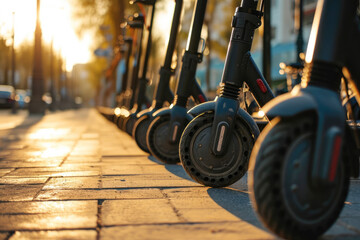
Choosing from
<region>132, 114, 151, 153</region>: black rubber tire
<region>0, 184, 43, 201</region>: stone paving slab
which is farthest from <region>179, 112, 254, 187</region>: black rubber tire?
<region>132, 114, 151, 153</region>: black rubber tire

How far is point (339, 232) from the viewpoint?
2.84 metres

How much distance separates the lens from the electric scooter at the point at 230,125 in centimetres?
408

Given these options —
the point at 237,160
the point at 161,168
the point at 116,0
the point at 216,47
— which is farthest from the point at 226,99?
the point at 216,47

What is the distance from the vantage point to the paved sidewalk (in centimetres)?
285

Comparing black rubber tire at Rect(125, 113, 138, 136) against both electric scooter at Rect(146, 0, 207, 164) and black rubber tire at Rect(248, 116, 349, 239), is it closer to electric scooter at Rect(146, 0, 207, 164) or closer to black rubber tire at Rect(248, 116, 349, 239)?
electric scooter at Rect(146, 0, 207, 164)

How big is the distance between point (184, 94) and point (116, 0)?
87.6 feet

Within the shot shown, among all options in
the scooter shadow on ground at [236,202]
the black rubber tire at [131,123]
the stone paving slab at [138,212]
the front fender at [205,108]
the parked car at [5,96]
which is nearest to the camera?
the stone paving slab at [138,212]

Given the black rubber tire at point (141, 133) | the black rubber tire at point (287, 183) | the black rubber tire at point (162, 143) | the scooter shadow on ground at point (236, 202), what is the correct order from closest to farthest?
the black rubber tire at point (287, 183)
the scooter shadow on ground at point (236, 202)
the black rubber tire at point (162, 143)
the black rubber tire at point (141, 133)

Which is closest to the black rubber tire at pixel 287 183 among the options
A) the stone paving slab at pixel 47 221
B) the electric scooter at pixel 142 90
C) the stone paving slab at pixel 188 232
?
the stone paving slab at pixel 188 232

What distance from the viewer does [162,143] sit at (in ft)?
20.2

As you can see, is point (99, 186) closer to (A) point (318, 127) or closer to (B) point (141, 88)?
(A) point (318, 127)

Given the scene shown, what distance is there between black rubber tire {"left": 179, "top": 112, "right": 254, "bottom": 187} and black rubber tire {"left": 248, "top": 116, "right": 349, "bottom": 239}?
160cm

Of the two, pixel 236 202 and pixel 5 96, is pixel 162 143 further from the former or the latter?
pixel 5 96

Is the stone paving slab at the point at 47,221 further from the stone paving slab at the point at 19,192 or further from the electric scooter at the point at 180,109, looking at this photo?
the electric scooter at the point at 180,109
